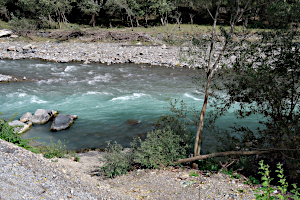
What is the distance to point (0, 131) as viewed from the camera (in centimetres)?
798

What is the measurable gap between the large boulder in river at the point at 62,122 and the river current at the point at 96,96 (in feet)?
0.94

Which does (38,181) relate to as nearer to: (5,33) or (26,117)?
(26,117)

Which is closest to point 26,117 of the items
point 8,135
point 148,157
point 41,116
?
point 41,116

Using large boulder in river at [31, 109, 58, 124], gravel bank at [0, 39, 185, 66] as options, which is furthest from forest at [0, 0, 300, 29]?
large boulder in river at [31, 109, 58, 124]

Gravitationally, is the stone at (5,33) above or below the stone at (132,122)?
above

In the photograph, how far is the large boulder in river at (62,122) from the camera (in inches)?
498

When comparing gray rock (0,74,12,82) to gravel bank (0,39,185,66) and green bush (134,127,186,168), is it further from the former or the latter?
green bush (134,127,186,168)

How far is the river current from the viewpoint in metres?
12.5

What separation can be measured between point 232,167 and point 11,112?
12816 millimetres

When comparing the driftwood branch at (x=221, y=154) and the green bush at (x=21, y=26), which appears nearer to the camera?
the driftwood branch at (x=221, y=154)

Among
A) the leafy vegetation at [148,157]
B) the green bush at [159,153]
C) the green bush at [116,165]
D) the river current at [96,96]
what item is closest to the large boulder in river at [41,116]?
the river current at [96,96]

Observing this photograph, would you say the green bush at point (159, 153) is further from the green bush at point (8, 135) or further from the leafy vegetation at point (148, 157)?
the green bush at point (8, 135)

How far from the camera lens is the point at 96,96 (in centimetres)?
1730

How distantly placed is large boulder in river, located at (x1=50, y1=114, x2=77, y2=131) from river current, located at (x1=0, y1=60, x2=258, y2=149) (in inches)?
11.2
